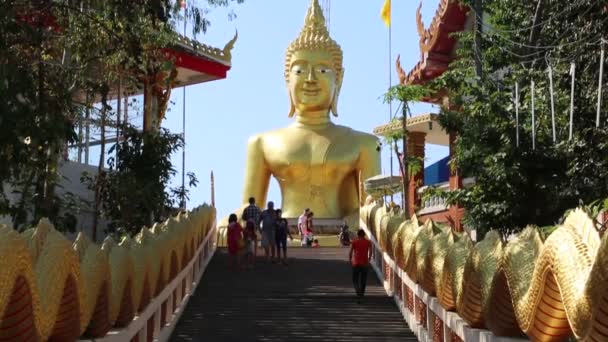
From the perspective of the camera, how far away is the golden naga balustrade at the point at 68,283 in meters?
4.50

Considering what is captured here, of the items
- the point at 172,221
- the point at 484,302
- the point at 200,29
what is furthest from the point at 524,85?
the point at 484,302

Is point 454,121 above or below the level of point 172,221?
above

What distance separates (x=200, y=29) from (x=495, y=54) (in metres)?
4.03

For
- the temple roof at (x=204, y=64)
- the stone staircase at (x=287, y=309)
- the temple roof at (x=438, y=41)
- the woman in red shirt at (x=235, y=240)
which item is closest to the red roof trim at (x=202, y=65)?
the temple roof at (x=204, y=64)

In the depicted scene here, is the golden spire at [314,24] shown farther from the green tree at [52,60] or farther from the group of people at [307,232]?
the green tree at [52,60]

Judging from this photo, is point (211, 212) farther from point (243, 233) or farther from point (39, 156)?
point (39, 156)

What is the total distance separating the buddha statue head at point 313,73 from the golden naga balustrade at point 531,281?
15063mm

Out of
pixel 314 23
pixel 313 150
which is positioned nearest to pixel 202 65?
pixel 314 23

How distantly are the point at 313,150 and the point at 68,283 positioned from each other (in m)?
17.7

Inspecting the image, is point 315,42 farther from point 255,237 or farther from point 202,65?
point 255,237

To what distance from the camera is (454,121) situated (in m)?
12.3

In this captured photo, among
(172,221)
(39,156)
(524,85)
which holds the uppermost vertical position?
(524,85)

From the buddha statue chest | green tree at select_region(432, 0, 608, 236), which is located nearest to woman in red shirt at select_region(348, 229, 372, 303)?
green tree at select_region(432, 0, 608, 236)

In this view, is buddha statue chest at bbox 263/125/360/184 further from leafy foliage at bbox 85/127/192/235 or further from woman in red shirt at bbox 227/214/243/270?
woman in red shirt at bbox 227/214/243/270
